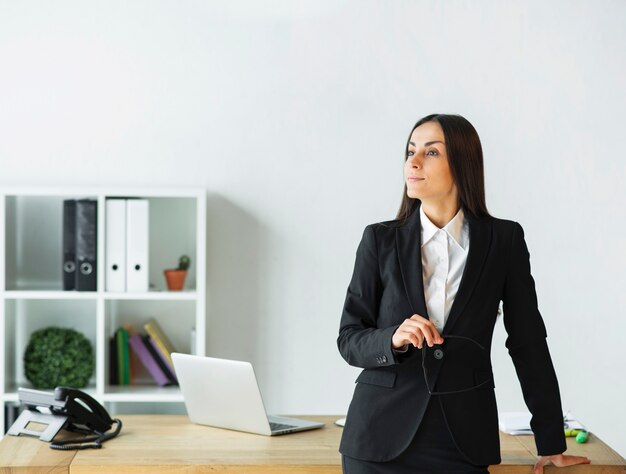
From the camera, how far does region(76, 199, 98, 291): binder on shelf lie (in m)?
3.44

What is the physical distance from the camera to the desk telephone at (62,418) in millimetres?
2521

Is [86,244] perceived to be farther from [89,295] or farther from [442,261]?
[442,261]

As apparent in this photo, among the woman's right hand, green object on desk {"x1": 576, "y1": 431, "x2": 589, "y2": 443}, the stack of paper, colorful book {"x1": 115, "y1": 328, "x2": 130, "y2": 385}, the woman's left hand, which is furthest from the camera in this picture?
colorful book {"x1": 115, "y1": 328, "x2": 130, "y2": 385}

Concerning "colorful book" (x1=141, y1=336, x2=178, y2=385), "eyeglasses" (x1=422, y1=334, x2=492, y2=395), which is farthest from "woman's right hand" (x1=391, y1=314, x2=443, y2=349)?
"colorful book" (x1=141, y1=336, x2=178, y2=385)

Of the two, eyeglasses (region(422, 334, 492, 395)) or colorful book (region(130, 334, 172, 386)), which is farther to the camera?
colorful book (region(130, 334, 172, 386))

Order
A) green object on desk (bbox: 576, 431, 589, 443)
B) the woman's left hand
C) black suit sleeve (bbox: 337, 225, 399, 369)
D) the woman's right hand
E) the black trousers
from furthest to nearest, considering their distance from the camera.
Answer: green object on desk (bbox: 576, 431, 589, 443), the woman's left hand, black suit sleeve (bbox: 337, 225, 399, 369), the black trousers, the woman's right hand

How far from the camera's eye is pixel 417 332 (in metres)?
1.81

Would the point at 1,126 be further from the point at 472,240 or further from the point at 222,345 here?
the point at 472,240

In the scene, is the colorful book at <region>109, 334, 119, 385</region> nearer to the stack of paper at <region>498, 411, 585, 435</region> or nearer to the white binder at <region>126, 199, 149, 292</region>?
the white binder at <region>126, 199, 149, 292</region>

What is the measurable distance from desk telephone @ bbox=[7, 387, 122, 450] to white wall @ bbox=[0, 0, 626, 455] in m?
1.23

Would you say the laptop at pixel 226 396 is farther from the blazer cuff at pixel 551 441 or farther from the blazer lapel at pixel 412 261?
the blazer cuff at pixel 551 441

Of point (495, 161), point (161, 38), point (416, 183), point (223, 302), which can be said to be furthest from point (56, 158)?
point (416, 183)

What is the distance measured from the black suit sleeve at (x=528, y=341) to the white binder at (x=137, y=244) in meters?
1.80

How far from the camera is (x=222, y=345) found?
3785 millimetres
